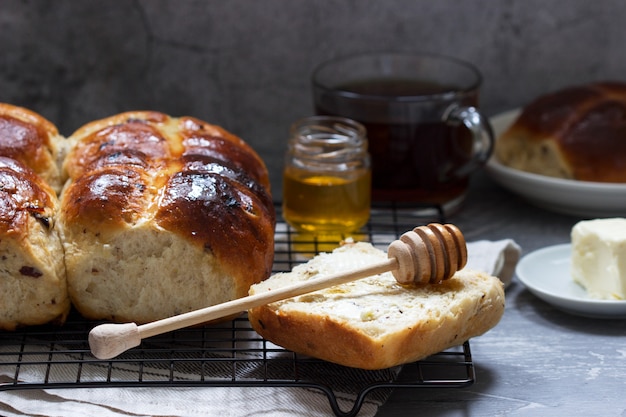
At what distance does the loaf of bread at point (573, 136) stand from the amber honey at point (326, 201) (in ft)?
1.86

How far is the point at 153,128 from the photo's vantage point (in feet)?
6.53

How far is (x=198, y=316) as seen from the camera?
59.4 inches

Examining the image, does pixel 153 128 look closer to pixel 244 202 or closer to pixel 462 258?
pixel 244 202

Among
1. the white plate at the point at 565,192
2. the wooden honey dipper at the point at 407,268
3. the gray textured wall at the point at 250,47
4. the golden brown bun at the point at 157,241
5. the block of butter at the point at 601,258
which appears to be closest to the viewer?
the wooden honey dipper at the point at 407,268

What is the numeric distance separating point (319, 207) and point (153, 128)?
1.49 feet

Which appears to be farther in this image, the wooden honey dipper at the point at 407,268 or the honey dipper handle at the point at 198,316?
the wooden honey dipper at the point at 407,268

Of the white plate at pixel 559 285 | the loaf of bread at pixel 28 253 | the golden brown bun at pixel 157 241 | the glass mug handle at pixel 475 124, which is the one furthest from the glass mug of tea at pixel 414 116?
the loaf of bread at pixel 28 253

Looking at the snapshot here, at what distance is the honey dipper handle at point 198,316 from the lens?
1.43 m

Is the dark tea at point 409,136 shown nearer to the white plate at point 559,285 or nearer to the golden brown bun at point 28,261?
the white plate at point 559,285

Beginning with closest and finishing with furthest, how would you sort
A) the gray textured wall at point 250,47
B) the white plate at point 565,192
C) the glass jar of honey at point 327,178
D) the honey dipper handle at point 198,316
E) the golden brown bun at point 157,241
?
the honey dipper handle at point 198,316
the golden brown bun at point 157,241
the glass jar of honey at point 327,178
the white plate at point 565,192
the gray textured wall at point 250,47

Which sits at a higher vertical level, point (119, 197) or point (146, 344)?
point (119, 197)

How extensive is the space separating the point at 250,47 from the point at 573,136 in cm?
98

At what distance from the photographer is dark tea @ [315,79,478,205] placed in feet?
7.57

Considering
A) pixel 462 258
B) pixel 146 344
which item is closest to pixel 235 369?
pixel 146 344
